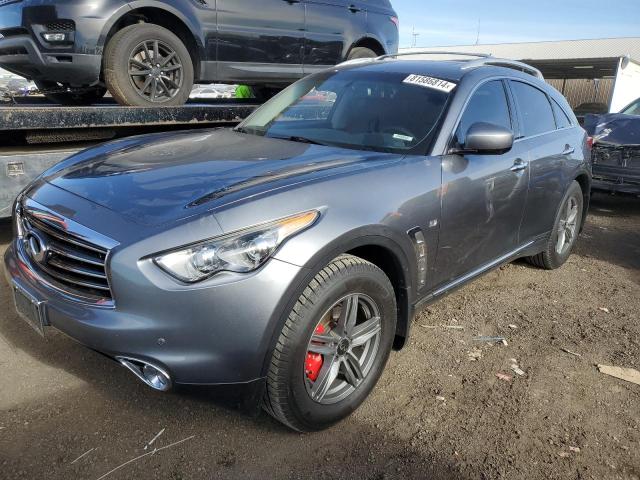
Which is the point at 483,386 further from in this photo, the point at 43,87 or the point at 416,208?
the point at 43,87

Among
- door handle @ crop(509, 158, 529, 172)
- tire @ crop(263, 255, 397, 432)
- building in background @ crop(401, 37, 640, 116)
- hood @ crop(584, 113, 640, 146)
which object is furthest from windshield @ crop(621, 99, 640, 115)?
tire @ crop(263, 255, 397, 432)

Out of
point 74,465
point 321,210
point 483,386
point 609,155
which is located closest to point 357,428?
point 483,386

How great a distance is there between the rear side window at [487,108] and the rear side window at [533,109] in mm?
236

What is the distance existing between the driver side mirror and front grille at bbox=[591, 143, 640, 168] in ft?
16.1

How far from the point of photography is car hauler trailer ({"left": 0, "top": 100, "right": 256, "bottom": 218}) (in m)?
3.81

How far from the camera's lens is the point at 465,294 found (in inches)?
166

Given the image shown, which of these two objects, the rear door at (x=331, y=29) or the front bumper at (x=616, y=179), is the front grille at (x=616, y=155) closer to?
the front bumper at (x=616, y=179)

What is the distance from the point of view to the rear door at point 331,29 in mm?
5875

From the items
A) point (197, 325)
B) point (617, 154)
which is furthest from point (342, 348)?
point (617, 154)

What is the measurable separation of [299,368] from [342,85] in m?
2.19

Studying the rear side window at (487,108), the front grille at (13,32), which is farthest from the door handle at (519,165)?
the front grille at (13,32)

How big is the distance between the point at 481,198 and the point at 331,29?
12.1 feet

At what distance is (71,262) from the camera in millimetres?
2244

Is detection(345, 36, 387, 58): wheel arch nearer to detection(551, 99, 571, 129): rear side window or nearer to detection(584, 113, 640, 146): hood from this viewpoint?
detection(551, 99, 571, 129): rear side window
